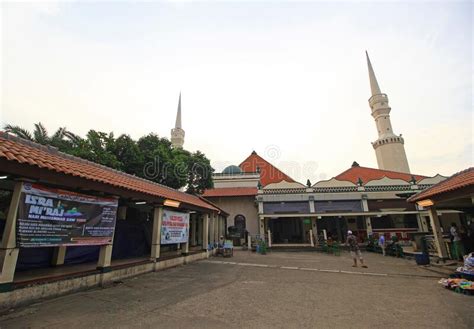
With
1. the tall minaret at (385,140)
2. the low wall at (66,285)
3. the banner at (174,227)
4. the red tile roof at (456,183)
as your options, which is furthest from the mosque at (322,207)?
the low wall at (66,285)

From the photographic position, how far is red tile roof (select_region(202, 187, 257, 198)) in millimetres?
25438

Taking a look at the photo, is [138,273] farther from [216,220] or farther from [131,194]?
[216,220]

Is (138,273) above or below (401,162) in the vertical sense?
below

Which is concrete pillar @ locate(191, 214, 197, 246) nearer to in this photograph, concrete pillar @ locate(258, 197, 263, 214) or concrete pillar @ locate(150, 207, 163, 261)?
concrete pillar @ locate(258, 197, 263, 214)

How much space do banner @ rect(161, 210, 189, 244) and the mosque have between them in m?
11.4

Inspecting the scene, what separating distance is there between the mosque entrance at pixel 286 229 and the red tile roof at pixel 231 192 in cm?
376

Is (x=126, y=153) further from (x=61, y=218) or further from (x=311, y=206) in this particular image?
(x=311, y=206)

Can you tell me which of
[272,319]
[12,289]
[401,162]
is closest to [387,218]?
[401,162]

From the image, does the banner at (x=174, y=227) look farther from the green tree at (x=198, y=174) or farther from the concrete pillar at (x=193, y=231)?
the green tree at (x=198, y=174)

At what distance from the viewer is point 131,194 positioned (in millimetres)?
8094

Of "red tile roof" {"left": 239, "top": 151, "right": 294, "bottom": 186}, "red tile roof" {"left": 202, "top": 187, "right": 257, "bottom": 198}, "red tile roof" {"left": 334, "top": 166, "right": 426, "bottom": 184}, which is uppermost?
"red tile roof" {"left": 239, "top": 151, "right": 294, "bottom": 186}

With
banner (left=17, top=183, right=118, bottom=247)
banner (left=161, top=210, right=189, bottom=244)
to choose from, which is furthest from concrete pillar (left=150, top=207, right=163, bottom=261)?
banner (left=17, top=183, right=118, bottom=247)

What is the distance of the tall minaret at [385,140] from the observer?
34.8 meters

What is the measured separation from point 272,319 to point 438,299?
179 inches
